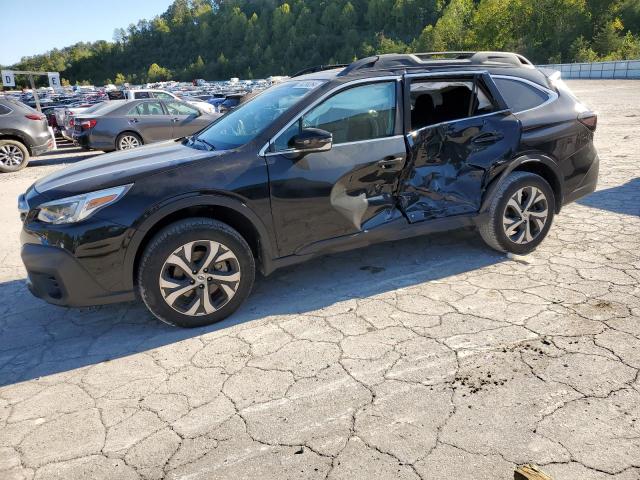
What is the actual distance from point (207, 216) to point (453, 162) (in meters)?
2.07

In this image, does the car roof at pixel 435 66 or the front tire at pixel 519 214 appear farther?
the front tire at pixel 519 214

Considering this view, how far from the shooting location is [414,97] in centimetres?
407

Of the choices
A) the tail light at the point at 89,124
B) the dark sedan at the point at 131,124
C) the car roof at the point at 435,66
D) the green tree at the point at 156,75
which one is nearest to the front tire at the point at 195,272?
the car roof at the point at 435,66

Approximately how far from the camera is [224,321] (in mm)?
3635

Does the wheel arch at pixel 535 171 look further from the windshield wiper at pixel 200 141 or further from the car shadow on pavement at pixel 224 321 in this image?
the windshield wiper at pixel 200 141

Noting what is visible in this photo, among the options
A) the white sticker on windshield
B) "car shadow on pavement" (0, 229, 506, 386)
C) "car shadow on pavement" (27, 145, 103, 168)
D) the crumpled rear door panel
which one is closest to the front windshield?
the white sticker on windshield

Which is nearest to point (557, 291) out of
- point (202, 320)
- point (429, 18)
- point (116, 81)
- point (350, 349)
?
point (350, 349)

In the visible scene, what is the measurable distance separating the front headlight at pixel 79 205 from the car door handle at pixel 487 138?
278cm

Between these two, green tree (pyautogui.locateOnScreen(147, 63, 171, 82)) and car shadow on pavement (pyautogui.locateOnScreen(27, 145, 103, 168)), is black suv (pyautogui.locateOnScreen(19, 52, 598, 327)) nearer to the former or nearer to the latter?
car shadow on pavement (pyautogui.locateOnScreen(27, 145, 103, 168))

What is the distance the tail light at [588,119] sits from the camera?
4605 millimetres

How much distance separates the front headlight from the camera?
3.20m

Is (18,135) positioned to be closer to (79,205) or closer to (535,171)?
(79,205)

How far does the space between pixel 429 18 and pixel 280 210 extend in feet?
481

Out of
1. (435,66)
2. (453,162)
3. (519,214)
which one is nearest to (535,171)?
(519,214)
